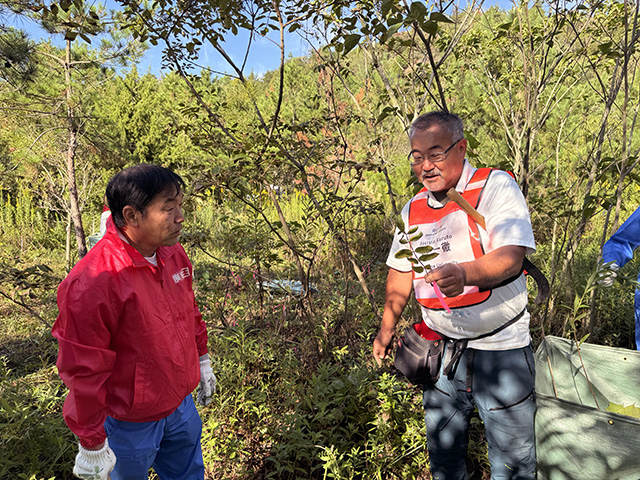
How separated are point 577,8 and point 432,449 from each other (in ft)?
8.36

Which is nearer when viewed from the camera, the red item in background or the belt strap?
the belt strap

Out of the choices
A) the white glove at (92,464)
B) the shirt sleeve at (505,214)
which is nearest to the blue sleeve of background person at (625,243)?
the shirt sleeve at (505,214)

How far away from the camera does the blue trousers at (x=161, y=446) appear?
1309mm

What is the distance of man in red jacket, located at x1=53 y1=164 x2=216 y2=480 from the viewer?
1136 mm

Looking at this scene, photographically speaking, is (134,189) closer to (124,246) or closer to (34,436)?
(124,246)

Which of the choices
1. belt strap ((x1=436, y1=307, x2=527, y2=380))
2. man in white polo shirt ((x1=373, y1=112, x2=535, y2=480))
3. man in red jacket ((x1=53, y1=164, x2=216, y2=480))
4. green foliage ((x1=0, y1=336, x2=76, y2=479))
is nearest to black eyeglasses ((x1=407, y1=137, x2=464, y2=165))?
man in white polo shirt ((x1=373, y1=112, x2=535, y2=480))

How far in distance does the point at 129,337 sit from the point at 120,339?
0.10ft

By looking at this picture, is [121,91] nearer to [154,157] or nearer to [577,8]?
[154,157]

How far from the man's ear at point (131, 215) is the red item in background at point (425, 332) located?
45.9 inches

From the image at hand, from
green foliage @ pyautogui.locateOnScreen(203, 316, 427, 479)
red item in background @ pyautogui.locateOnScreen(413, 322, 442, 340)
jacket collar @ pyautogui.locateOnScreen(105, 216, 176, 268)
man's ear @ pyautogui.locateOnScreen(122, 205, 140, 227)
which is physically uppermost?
man's ear @ pyautogui.locateOnScreen(122, 205, 140, 227)

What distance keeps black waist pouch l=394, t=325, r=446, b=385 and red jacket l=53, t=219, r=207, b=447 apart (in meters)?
0.83

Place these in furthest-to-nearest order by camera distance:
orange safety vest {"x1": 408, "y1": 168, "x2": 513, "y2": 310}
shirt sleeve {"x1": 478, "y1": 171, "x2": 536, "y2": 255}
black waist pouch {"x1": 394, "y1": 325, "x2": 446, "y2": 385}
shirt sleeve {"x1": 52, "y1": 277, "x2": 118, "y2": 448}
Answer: black waist pouch {"x1": 394, "y1": 325, "x2": 446, "y2": 385}
orange safety vest {"x1": 408, "y1": 168, "x2": 513, "y2": 310}
shirt sleeve {"x1": 478, "y1": 171, "x2": 536, "y2": 255}
shirt sleeve {"x1": 52, "y1": 277, "x2": 118, "y2": 448}

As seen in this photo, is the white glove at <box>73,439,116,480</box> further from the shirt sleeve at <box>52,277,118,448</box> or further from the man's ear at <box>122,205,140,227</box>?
the man's ear at <box>122,205,140,227</box>

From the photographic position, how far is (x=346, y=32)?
7.89 ft
